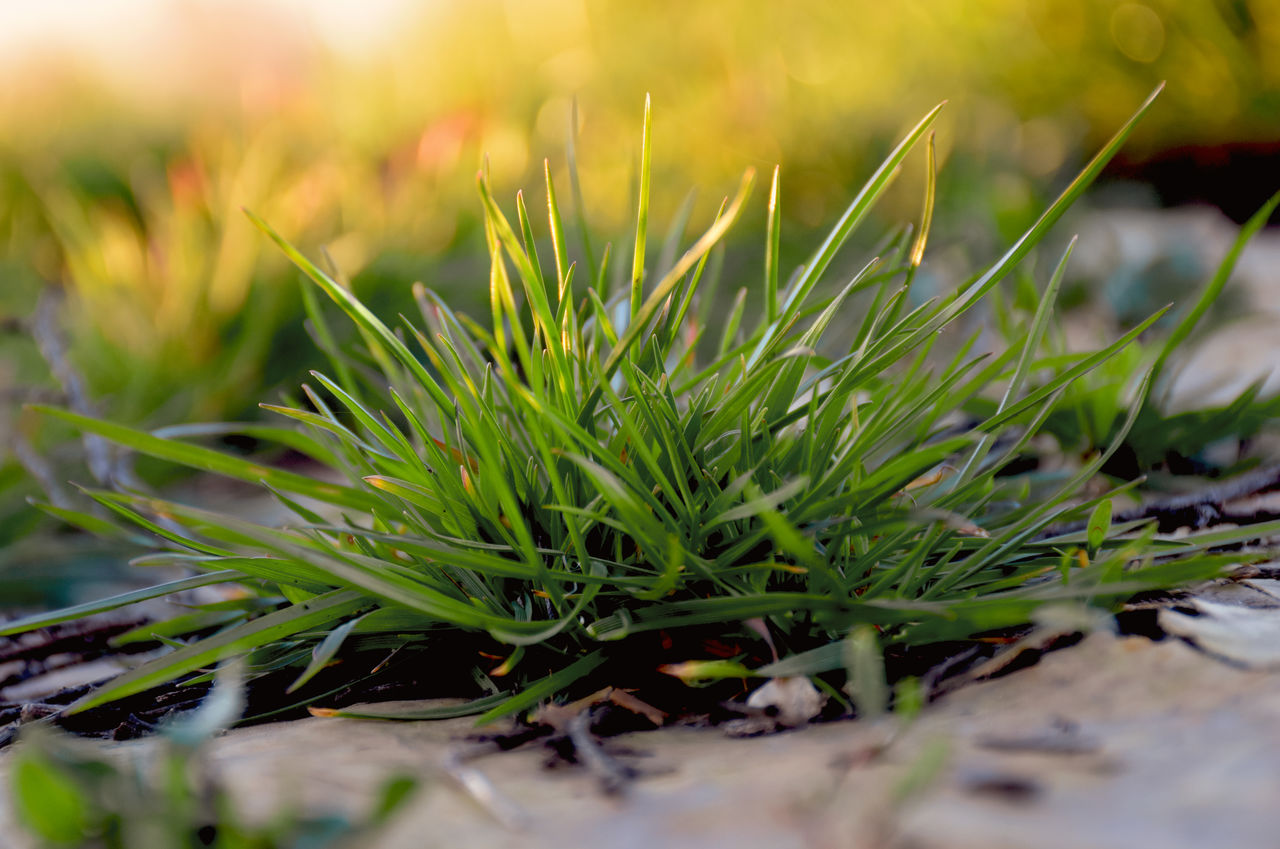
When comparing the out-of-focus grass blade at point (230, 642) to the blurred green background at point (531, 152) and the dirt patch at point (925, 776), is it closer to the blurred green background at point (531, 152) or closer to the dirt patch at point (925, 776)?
the dirt patch at point (925, 776)

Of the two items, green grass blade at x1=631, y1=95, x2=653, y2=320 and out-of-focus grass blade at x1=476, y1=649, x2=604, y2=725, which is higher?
green grass blade at x1=631, y1=95, x2=653, y2=320

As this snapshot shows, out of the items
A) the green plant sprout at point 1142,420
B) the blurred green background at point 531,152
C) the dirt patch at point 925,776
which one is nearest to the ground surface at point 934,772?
the dirt patch at point 925,776

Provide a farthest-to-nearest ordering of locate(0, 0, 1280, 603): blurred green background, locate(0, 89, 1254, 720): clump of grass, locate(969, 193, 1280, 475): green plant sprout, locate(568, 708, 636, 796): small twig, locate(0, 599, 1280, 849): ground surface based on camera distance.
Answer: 1. locate(0, 0, 1280, 603): blurred green background
2. locate(969, 193, 1280, 475): green plant sprout
3. locate(0, 89, 1254, 720): clump of grass
4. locate(568, 708, 636, 796): small twig
5. locate(0, 599, 1280, 849): ground surface

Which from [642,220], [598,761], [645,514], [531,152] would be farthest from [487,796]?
[531,152]

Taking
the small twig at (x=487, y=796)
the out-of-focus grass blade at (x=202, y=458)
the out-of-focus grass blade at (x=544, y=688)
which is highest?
the out-of-focus grass blade at (x=202, y=458)

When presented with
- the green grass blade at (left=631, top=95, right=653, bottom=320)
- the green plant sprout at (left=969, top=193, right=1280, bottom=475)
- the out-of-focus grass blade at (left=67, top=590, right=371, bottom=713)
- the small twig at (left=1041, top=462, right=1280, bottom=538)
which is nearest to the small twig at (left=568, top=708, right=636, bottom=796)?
the out-of-focus grass blade at (left=67, top=590, right=371, bottom=713)

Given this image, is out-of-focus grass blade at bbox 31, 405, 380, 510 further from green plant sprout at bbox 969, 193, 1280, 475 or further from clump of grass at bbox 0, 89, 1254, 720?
green plant sprout at bbox 969, 193, 1280, 475
